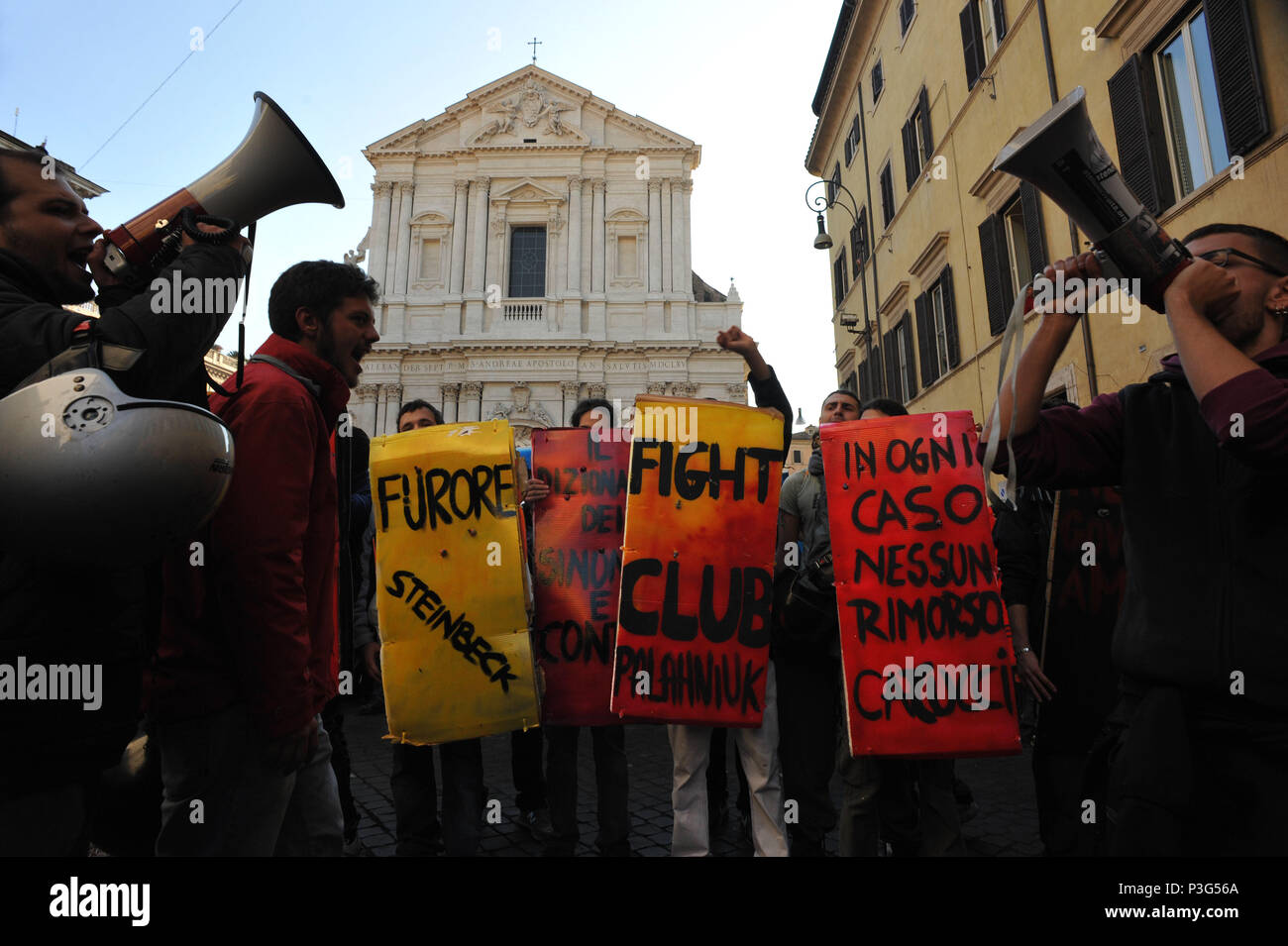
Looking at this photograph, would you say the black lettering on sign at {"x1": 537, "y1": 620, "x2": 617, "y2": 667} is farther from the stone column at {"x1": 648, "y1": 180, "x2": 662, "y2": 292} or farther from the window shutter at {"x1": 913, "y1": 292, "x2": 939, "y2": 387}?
→ the stone column at {"x1": 648, "y1": 180, "x2": 662, "y2": 292}

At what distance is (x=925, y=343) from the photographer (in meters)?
12.8

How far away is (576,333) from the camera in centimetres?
2519

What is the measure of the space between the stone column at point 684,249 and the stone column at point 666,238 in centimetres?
28

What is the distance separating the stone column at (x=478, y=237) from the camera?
85.5 feet

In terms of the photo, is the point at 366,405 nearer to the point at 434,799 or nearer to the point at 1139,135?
the point at 1139,135

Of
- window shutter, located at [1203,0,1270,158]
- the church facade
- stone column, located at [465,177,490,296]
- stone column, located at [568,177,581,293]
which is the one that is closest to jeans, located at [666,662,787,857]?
window shutter, located at [1203,0,1270,158]

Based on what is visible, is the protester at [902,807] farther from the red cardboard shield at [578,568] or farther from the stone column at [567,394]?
the stone column at [567,394]

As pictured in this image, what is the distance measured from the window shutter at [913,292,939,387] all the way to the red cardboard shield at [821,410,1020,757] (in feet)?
34.0

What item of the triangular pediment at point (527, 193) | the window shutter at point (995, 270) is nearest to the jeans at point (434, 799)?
the window shutter at point (995, 270)

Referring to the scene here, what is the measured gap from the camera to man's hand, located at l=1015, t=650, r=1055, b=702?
281 cm

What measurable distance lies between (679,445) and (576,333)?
74.9 feet

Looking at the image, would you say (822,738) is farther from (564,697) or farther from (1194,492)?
(1194,492)
